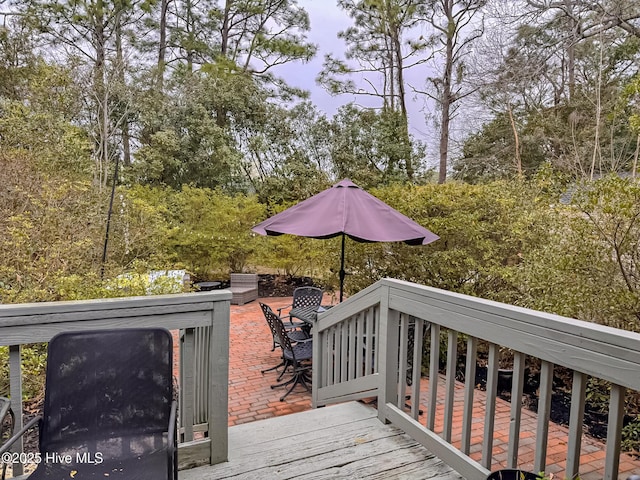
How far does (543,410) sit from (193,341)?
1.60 metres

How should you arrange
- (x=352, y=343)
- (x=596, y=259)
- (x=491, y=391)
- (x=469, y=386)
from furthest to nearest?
(x=596, y=259)
(x=352, y=343)
(x=469, y=386)
(x=491, y=391)

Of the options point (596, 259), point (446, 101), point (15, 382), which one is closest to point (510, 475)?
point (15, 382)

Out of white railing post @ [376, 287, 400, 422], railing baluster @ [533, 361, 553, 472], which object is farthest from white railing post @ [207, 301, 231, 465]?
railing baluster @ [533, 361, 553, 472]

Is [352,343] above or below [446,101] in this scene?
below

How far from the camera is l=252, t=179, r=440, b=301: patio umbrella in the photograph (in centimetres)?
379

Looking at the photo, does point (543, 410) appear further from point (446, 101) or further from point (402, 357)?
point (446, 101)

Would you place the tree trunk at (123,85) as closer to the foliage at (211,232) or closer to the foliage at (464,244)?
the foliage at (211,232)

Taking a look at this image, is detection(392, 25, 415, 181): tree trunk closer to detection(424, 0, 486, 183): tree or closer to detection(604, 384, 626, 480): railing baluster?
detection(424, 0, 486, 183): tree

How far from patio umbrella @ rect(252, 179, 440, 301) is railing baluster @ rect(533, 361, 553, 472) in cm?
224

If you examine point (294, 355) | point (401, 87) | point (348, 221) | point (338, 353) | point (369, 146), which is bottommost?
point (294, 355)

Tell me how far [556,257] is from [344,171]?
936 cm

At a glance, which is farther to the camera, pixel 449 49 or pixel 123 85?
pixel 449 49

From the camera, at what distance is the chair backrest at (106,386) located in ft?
5.37

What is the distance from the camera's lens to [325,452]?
2.25 metres
